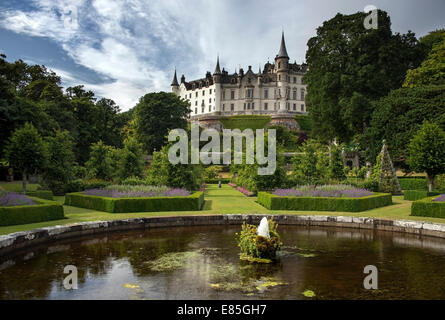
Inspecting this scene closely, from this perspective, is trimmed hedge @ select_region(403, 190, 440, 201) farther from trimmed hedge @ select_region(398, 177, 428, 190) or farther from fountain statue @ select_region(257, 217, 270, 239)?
fountain statue @ select_region(257, 217, 270, 239)

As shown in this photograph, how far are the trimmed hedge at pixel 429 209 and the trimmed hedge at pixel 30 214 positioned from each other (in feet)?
50.4

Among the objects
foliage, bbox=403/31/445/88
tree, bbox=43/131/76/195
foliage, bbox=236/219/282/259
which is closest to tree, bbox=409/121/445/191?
foliage, bbox=403/31/445/88

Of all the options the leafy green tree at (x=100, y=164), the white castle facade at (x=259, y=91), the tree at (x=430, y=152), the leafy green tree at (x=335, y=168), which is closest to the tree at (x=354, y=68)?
the leafy green tree at (x=335, y=168)

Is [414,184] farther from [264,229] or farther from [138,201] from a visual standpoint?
[264,229]

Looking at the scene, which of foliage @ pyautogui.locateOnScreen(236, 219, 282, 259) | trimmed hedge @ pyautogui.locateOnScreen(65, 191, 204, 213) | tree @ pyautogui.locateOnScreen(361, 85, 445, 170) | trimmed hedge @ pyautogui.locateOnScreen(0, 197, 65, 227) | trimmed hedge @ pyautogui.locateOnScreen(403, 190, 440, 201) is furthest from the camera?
tree @ pyautogui.locateOnScreen(361, 85, 445, 170)

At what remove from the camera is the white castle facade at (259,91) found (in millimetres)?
98625

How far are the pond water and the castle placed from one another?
8659cm

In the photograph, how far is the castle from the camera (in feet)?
323

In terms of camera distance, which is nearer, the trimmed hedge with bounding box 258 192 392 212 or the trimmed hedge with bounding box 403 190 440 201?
the trimmed hedge with bounding box 258 192 392 212

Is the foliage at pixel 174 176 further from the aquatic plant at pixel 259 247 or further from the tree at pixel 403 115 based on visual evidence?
the tree at pixel 403 115

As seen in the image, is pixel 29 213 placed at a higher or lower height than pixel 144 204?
lower

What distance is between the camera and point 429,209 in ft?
51.8

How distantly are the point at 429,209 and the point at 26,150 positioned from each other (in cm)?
2213

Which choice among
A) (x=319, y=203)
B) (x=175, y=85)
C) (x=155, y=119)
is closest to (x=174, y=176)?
(x=319, y=203)
